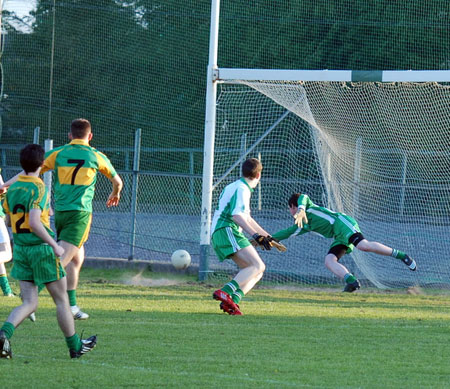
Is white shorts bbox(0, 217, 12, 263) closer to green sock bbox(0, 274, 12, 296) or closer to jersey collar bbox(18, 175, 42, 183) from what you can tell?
green sock bbox(0, 274, 12, 296)

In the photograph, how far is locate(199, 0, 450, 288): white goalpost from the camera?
12.6m

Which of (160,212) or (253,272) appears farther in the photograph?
(160,212)

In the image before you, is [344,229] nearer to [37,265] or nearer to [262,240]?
[262,240]

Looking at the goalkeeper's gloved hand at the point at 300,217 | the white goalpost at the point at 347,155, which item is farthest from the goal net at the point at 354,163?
the goalkeeper's gloved hand at the point at 300,217

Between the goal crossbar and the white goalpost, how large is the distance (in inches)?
0.6

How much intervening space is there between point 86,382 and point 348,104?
9080 millimetres

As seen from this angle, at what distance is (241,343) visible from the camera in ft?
23.6

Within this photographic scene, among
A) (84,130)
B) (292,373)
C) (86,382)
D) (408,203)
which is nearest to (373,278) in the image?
(408,203)

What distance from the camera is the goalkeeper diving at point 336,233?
11070mm

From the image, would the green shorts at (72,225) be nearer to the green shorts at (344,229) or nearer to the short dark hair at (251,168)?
the short dark hair at (251,168)

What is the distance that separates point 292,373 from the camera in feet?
19.5

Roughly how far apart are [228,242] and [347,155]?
184 inches

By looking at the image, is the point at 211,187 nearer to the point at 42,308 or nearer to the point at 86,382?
the point at 42,308

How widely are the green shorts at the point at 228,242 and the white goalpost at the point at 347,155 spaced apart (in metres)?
3.27
